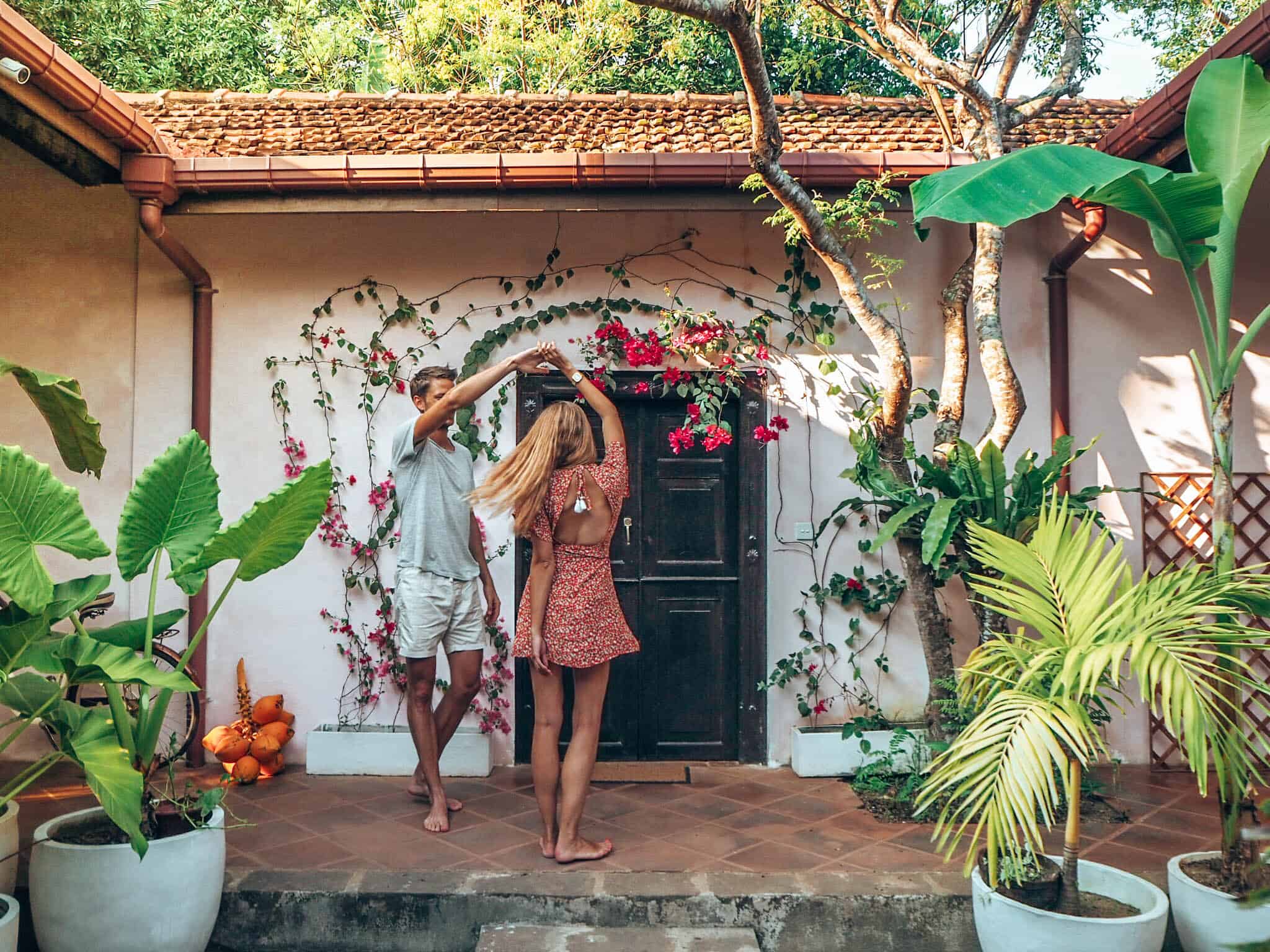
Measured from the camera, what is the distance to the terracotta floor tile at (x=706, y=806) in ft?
15.0

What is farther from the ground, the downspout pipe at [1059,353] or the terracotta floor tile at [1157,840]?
the downspout pipe at [1059,353]

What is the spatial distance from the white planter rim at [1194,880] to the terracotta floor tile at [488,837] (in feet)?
7.71

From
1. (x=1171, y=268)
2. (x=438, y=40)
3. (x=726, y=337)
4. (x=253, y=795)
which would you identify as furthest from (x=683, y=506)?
(x=438, y=40)

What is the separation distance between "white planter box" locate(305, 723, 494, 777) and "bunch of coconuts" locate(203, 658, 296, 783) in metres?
0.18

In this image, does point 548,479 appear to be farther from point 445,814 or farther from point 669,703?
point 669,703

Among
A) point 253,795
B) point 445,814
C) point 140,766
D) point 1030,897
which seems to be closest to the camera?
point 1030,897

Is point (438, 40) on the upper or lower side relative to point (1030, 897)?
upper

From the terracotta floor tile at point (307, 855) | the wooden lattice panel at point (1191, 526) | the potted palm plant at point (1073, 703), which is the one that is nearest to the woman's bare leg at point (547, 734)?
the terracotta floor tile at point (307, 855)

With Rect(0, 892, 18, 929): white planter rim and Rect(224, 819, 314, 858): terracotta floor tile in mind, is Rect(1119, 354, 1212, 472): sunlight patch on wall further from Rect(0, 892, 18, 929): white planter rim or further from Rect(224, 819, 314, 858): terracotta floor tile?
Rect(0, 892, 18, 929): white planter rim

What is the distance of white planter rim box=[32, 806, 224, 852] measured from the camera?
3.18 meters

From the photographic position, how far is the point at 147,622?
11.3 ft

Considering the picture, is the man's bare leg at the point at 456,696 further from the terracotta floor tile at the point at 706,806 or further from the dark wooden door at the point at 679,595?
the terracotta floor tile at the point at 706,806

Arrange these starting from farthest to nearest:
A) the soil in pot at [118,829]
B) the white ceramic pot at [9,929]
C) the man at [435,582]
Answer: the man at [435,582], the soil in pot at [118,829], the white ceramic pot at [9,929]

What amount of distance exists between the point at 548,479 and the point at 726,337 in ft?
6.50
